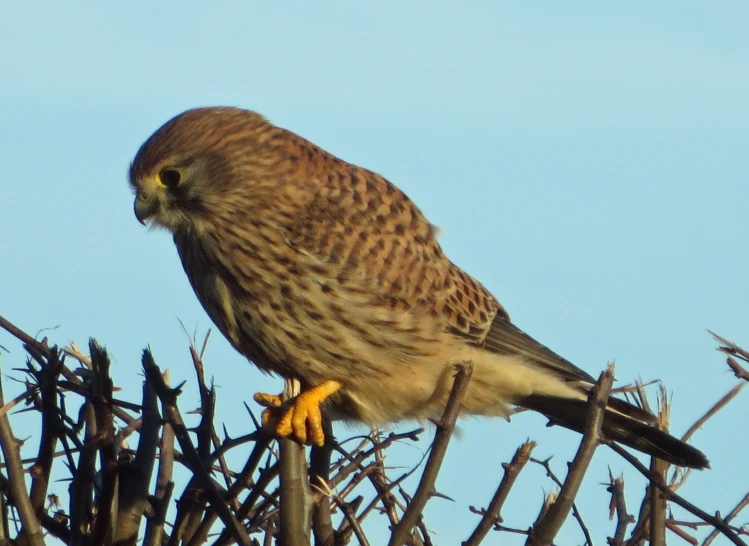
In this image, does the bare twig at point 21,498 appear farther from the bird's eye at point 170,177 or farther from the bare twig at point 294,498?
the bird's eye at point 170,177

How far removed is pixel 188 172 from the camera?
12.4 feet

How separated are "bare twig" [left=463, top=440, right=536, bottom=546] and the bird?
121 centimetres

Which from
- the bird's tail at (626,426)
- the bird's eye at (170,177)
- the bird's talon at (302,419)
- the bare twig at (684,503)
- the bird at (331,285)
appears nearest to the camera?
the bare twig at (684,503)

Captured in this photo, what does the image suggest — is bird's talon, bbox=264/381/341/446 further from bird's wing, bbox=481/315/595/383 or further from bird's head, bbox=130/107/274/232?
bird's wing, bbox=481/315/595/383

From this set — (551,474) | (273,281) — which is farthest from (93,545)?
(273,281)

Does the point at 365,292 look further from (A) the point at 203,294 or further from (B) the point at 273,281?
(A) the point at 203,294

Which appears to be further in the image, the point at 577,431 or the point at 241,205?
the point at 577,431

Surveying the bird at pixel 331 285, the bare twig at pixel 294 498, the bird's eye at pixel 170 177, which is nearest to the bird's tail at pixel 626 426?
the bird at pixel 331 285

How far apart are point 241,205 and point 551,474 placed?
1.57m

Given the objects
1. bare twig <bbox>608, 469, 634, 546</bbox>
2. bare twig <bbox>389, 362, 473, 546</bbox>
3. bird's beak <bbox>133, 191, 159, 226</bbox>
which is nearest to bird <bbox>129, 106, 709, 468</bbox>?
bird's beak <bbox>133, 191, 159, 226</bbox>

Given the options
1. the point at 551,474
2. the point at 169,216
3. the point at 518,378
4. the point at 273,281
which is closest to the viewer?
the point at 551,474

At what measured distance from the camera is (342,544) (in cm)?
204

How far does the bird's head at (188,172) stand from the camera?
373cm

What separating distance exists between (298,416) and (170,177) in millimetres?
1108
